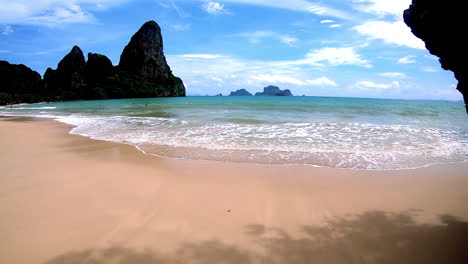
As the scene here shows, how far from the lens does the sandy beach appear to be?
2.73 meters

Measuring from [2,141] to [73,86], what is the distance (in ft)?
334

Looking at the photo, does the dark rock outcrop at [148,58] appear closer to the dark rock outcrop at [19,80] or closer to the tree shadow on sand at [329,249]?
the dark rock outcrop at [19,80]

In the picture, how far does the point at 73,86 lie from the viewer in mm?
93812

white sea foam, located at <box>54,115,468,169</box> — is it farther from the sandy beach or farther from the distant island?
the distant island

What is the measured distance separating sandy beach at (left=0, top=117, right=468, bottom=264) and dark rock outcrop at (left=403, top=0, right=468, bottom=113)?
6.54 ft

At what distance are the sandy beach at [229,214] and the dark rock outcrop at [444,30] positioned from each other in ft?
6.54

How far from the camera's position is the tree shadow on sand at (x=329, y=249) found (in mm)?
2607

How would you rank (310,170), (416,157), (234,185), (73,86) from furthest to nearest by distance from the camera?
(73,86) → (416,157) → (310,170) → (234,185)

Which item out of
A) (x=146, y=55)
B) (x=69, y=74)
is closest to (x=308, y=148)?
(x=69, y=74)

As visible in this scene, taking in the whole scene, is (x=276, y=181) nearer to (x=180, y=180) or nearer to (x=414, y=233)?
(x=180, y=180)

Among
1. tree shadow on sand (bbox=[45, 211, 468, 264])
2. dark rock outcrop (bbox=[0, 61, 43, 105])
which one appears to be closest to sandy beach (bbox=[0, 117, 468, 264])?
tree shadow on sand (bbox=[45, 211, 468, 264])

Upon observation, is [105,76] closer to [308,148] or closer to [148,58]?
[148,58]

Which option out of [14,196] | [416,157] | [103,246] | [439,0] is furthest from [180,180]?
[416,157]

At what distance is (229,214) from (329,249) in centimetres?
146
